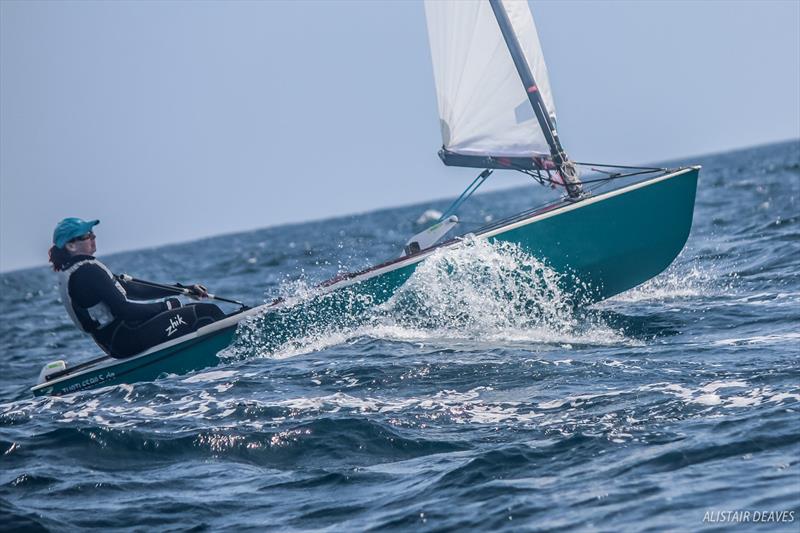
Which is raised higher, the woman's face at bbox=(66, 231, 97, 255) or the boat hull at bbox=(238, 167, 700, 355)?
the woman's face at bbox=(66, 231, 97, 255)

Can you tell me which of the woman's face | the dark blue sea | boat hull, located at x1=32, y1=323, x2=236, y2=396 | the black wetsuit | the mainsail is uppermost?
the mainsail

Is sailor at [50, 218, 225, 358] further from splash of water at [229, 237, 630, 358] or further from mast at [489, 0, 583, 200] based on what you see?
mast at [489, 0, 583, 200]

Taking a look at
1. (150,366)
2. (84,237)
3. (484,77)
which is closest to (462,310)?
(484,77)

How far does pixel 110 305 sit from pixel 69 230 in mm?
741

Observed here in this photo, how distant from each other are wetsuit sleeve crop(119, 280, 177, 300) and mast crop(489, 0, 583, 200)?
12.9ft

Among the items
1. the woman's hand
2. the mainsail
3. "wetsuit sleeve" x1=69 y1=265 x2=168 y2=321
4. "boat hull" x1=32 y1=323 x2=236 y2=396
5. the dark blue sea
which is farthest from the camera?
the mainsail

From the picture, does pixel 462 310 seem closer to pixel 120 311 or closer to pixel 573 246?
pixel 573 246

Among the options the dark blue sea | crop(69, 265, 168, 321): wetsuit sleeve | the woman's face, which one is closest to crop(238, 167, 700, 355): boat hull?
the dark blue sea

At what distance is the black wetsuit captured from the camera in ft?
29.2

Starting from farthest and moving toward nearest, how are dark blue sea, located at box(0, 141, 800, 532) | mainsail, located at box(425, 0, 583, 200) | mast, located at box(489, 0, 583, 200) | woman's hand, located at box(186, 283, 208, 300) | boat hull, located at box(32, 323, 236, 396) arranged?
mainsail, located at box(425, 0, 583, 200) < mast, located at box(489, 0, 583, 200) < woman's hand, located at box(186, 283, 208, 300) < boat hull, located at box(32, 323, 236, 396) < dark blue sea, located at box(0, 141, 800, 532)

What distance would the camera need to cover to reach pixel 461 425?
21.0ft

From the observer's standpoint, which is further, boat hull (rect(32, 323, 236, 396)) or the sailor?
boat hull (rect(32, 323, 236, 396))

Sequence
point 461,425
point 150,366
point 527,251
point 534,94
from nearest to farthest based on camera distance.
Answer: point 461,425, point 150,366, point 527,251, point 534,94

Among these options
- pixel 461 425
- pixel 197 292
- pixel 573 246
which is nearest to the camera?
pixel 461 425
